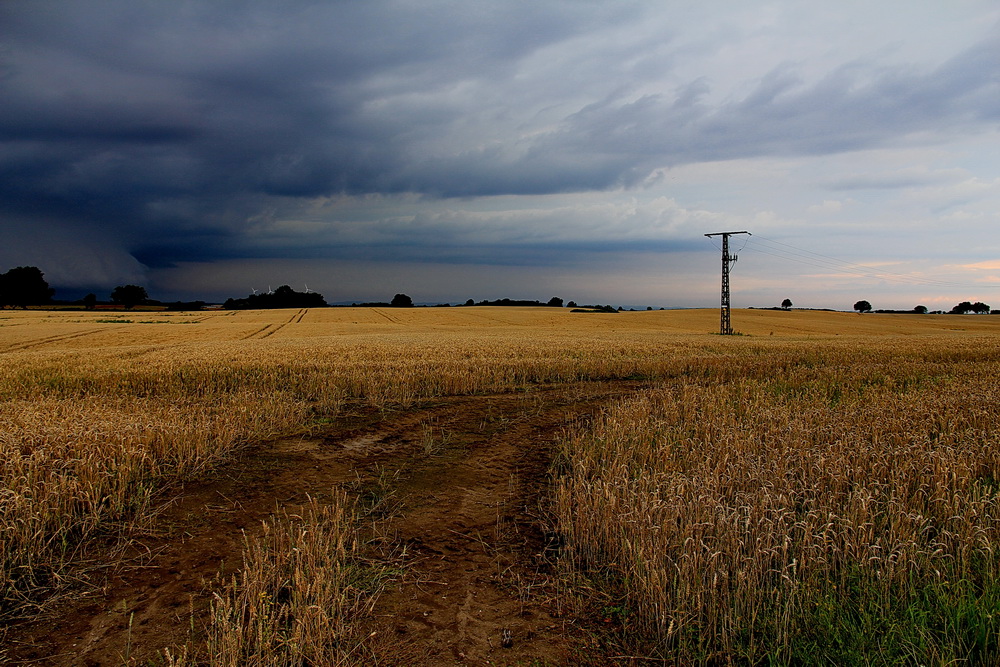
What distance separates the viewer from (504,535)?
5922 mm

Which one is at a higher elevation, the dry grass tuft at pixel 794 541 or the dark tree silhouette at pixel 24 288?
the dark tree silhouette at pixel 24 288

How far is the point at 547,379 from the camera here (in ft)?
59.5

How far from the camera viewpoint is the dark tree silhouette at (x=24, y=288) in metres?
142

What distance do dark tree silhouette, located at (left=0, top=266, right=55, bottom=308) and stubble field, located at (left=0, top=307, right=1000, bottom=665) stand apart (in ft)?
597

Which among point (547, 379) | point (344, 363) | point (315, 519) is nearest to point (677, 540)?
point (315, 519)

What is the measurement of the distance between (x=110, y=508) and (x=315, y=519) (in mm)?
2802

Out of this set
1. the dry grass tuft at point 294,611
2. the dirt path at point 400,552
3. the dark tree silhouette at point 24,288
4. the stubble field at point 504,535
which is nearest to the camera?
the dry grass tuft at point 294,611

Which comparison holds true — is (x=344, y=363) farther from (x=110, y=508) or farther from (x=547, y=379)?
(x=110, y=508)

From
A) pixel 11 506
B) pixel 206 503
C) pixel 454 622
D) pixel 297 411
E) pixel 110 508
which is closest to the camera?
pixel 454 622

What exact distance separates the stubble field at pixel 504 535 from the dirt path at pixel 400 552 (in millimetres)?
30

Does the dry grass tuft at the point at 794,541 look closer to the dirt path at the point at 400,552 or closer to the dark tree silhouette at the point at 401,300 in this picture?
the dirt path at the point at 400,552

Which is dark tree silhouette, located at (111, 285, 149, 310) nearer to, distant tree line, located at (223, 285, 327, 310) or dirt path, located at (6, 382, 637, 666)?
distant tree line, located at (223, 285, 327, 310)

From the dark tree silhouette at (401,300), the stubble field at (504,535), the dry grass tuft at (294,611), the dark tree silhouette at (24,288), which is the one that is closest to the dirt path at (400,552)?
the stubble field at (504,535)

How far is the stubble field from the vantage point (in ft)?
12.8
